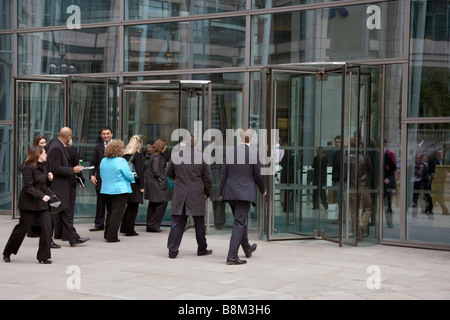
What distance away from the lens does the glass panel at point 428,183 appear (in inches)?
432

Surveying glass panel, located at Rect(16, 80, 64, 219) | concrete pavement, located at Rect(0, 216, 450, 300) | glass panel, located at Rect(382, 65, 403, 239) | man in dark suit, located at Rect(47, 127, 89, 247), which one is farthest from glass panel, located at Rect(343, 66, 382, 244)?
glass panel, located at Rect(16, 80, 64, 219)

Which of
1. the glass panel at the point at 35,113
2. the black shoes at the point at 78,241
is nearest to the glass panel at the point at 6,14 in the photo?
the glass panel at the point at 35,113

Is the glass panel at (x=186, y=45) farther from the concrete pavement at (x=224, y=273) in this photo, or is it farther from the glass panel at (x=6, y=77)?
the concrete pavement at (x=224, y=273)

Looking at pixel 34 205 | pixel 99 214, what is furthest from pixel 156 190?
pixel 34 205

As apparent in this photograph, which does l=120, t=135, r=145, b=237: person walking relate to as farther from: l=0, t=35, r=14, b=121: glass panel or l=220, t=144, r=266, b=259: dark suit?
l=0, t=35, r=14, b=121: glass panel

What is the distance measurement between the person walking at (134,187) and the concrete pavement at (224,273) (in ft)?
2.51

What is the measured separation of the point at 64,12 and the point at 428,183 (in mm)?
7892

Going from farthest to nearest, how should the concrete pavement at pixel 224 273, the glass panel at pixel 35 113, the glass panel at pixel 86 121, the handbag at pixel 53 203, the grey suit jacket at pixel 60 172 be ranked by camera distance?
the glass panel at pixel 35 113
the glass panel at pixel 86 121
the grey suit jacket at pixel 60 172
the handbag at pixel 53 203
the concrete pavement at pixel 224 273

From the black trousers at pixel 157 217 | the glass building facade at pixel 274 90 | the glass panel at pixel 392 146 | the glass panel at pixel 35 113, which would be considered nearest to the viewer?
the glass building facade at pixel 274 90

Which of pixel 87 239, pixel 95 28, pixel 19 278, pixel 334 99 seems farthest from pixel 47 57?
pixel 19 278

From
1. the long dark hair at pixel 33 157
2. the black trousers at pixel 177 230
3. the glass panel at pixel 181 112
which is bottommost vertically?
the black trousers at pixel 177 230

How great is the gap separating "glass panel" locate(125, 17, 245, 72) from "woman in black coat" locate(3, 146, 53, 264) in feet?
15.6
